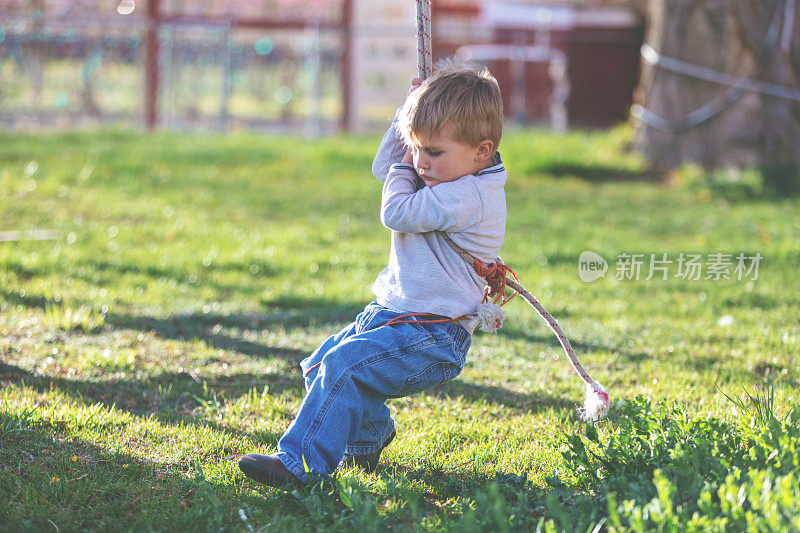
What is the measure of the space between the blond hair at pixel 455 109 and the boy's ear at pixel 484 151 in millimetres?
14

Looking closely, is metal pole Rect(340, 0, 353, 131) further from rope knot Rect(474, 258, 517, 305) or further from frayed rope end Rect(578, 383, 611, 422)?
frayed rope end Rect(578, 383, 611, 422)

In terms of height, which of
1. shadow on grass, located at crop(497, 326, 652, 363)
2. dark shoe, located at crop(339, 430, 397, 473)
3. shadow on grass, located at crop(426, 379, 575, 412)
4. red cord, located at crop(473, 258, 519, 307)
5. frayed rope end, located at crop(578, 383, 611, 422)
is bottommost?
shadow on grass, located at crop(497, 326, 652, 363)

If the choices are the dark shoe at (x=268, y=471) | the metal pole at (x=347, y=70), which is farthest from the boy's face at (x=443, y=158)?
the metal pole at (x=347, y=70)

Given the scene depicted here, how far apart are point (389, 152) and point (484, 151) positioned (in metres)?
0.35

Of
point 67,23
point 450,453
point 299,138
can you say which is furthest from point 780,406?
point 67,23

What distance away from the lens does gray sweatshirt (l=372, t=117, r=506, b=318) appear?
2.91 meters

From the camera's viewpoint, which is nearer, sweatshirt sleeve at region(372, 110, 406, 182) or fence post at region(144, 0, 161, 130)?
sweatshirt sleeve at region(372, 110, 406, 182)

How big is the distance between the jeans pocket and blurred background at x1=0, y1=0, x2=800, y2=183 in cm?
704

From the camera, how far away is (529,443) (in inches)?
135

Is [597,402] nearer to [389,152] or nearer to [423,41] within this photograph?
[389,152]

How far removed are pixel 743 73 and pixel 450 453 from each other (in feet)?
24.3

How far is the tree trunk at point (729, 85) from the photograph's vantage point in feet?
30.2

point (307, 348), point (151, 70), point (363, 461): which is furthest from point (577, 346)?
point (151, 70)

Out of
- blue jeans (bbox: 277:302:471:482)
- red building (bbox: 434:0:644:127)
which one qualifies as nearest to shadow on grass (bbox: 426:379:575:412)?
blue jeans (bbox: 277:302:471:482)
